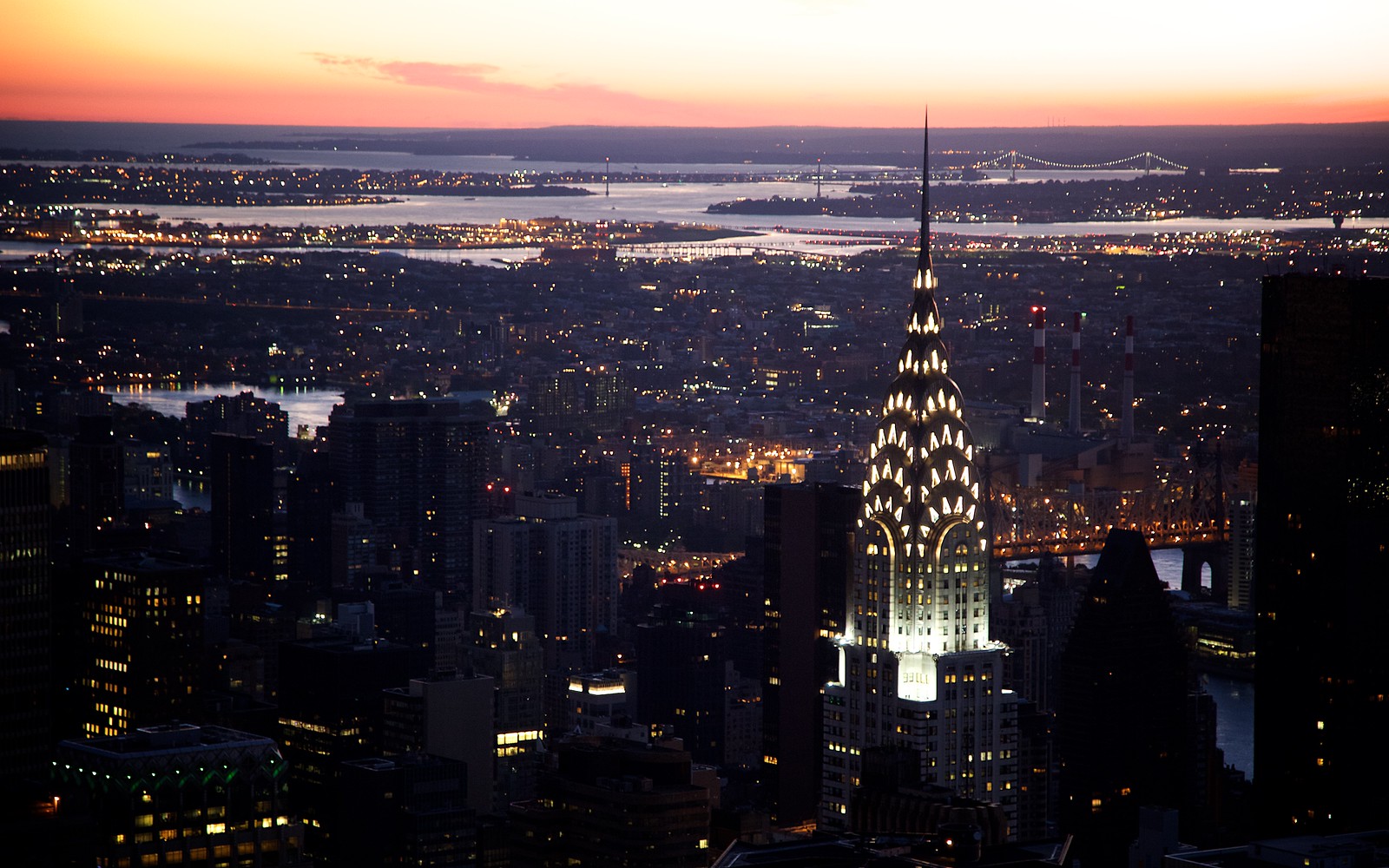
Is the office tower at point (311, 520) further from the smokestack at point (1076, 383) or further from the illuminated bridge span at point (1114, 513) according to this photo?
the smokestack at point (1076, 383)

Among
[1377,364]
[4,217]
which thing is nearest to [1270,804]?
[1377,364]

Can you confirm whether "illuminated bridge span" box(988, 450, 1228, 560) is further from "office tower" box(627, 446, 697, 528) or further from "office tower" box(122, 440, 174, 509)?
"office tower" box(122, 440, 174, 509)

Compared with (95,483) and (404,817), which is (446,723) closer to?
(404,817)

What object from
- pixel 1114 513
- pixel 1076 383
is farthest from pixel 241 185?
pixel 1114 513

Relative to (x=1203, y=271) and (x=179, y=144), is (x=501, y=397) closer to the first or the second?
(x=179, y=144)

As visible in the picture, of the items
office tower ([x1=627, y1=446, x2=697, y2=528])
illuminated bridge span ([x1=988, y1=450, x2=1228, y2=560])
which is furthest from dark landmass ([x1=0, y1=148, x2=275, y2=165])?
illuminated bridge span ([x1=988, y1=450, x2=1228, y2=560])

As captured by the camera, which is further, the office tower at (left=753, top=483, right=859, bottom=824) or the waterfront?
the waterfront

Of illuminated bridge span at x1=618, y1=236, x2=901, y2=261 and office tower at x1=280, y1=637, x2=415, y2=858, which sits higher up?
illuminated bridge span at x1=618, y1=236, x2=901, y2=261
